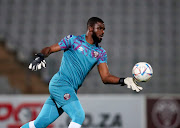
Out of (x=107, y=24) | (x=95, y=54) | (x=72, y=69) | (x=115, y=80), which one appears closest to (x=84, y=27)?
(x=107, y=24)

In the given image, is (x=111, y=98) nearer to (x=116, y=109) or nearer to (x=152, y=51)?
(x=116, y=109)

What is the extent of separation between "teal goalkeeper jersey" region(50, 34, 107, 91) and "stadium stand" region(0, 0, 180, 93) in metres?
7.18

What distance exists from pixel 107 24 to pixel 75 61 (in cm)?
950

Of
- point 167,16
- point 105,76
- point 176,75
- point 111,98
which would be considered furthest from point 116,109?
point 167,16

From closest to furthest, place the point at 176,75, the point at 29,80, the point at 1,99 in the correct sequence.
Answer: the point at 1,99
the point at 29,80
the point at 176,75

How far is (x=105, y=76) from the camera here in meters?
4.64

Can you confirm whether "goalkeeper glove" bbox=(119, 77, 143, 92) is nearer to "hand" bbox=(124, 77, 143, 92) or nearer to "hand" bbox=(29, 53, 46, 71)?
"hand" bbox=(124, 77, 143, 92)

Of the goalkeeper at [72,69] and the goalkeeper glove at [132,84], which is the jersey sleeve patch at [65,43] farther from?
the goalkeeper glove at [132,84]

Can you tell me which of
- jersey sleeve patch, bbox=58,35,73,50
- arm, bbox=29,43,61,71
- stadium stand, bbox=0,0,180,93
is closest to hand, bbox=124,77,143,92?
jersey sleeve patch, bbox=58,35,73,50

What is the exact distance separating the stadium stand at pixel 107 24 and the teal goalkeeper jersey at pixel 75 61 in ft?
23.6

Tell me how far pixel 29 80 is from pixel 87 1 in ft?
21.1

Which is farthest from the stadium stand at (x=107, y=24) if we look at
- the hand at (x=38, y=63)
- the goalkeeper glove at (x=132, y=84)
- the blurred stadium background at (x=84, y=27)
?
the goalkeeper glove at (x=132, y=84)

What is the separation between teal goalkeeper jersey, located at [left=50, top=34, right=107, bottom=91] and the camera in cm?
463

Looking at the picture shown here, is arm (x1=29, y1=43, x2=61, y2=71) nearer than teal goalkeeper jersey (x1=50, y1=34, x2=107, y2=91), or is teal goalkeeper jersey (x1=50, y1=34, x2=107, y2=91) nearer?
arm (x1=29, y1=43, x2=61, y2=71)
